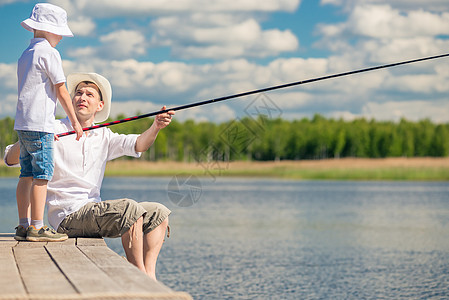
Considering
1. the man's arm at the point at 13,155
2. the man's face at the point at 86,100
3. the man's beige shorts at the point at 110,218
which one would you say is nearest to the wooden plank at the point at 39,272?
the man's beige shorts at the point at 110,218

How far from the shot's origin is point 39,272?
8.91ft

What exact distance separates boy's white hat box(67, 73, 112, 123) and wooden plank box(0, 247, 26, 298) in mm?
1135

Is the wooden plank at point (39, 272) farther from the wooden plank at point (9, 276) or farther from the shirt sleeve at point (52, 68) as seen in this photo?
the shirt sleeve at point (52, 68)

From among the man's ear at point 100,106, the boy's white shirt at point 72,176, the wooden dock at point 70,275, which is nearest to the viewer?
the wooden dock at point 70,275

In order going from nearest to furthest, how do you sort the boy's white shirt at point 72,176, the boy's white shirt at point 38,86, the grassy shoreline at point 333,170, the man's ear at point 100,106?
the boy's white shirt at point 38,86
the boy's white shirt at point 72,176
the man's ear at point 100,106
the grassy shoreline at point 333,170

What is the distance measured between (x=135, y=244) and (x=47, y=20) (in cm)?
138

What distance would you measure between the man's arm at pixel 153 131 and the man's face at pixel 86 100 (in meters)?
0.34

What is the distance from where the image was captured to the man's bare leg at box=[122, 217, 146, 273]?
3.62 m

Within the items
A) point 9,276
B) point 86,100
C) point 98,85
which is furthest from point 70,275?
point 98,85

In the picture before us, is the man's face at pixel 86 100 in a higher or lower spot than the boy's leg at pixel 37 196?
higher

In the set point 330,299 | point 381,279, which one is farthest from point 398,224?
point 330,299

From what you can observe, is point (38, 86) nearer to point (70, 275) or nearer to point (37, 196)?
point (37, 196)

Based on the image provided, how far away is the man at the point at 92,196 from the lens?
366 centimetres

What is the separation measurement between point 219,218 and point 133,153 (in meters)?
14.6
